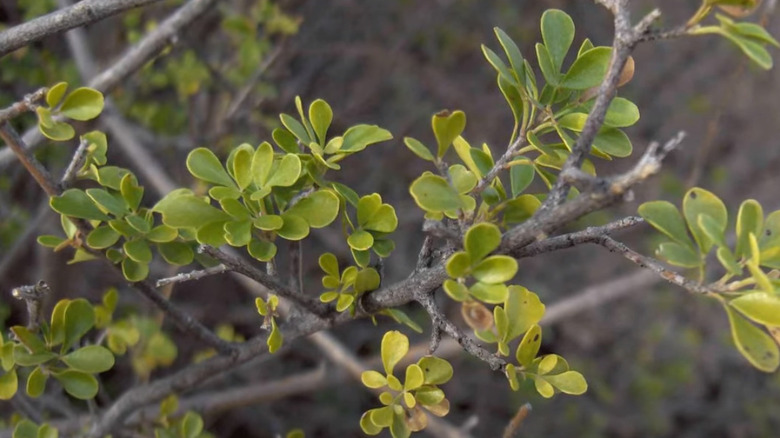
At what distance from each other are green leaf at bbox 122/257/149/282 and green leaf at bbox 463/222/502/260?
388 mm

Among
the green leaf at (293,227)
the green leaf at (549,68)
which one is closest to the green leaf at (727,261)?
the green leaf at (549,68)

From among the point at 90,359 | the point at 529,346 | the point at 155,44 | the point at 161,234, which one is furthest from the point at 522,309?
the point at 155,44

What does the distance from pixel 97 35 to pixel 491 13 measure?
5.09ft

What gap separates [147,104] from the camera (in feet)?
7.09

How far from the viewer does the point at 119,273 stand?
850 millimetres

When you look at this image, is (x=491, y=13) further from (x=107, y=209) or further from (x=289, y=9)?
(x=107, y=209)

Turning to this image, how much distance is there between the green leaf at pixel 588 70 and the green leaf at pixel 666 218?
0.47ft

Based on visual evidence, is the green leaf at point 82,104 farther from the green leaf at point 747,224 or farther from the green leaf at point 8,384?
the green leaf at point 747,224

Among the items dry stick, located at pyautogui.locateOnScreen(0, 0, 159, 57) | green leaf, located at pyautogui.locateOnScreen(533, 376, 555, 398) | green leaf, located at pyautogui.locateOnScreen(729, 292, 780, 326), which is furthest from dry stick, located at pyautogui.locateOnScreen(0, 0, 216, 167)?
green leaf, located at pyautogui.locateOnScreen(729, 292, 780, 326)

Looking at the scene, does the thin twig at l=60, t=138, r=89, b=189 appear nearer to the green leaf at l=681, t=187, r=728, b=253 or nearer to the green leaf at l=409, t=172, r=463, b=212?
the green leaf at l=409, t=172, r=463, b=212

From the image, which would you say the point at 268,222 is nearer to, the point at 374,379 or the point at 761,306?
the point at 374,379

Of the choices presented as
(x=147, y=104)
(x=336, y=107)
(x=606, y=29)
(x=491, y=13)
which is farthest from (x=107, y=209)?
(x=606, y=29)

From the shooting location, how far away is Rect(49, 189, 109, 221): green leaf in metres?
0.72

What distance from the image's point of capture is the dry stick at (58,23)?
0.76 metres
